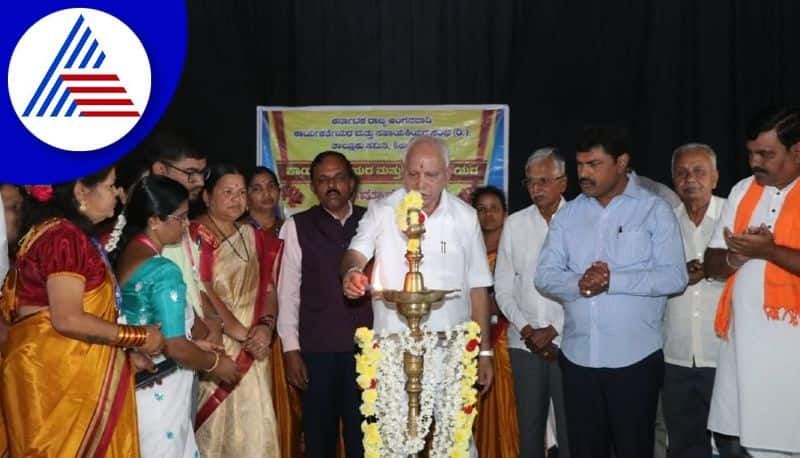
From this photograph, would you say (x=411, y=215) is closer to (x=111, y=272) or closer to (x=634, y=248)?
(x=111, y=272)

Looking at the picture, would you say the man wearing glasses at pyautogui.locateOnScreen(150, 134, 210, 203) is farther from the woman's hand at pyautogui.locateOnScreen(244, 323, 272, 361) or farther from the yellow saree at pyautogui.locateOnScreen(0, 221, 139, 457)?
the yellow saree at pyautogui.locateOnScreen(0, 221, 139, 457)

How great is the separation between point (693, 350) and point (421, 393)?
2.14m

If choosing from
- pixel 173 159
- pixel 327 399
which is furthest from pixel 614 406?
pixel 173 159

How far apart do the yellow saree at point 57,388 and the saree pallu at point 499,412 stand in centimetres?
254

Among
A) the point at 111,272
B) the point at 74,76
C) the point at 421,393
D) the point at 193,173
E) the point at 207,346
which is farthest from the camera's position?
the point at 74,76

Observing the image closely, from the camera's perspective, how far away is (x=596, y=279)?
14.2 ft

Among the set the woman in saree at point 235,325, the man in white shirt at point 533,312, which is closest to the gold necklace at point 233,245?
the woman in saree at point 235,325

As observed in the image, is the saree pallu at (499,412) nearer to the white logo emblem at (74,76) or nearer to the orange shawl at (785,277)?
the orange shawl at (785,277)

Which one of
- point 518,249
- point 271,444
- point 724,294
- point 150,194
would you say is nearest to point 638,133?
point 518,249

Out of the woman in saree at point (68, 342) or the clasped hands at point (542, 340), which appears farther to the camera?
the clasped hands at point (542, 340)

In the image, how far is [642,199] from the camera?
14.9 feet

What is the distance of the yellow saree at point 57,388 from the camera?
12.1 feet

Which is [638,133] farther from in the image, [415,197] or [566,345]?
[415,197]

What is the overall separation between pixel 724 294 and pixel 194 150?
2295mm
